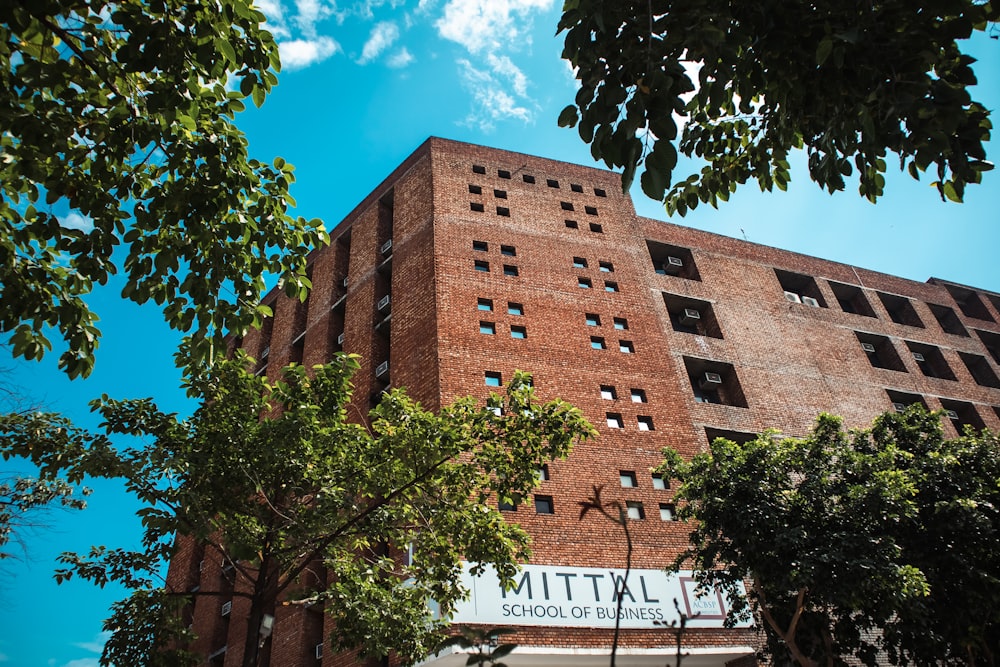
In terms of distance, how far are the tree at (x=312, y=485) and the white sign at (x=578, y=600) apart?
13.0 feet

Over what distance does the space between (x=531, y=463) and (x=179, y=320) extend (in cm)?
579

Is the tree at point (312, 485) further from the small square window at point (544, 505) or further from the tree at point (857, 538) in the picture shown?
the small square window at point (544, 505)

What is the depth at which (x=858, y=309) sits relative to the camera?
31344 millimetres

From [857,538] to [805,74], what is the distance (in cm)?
1044

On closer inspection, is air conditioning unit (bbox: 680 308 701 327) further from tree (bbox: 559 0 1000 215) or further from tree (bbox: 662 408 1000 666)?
tree (bbox: 559 0 1000 215)

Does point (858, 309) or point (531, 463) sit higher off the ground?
point (858, 309)

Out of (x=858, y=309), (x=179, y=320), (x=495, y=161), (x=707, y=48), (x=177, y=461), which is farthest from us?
(x=858, y=309)

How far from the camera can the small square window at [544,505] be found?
1720 centimetres

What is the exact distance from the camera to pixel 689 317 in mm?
25812

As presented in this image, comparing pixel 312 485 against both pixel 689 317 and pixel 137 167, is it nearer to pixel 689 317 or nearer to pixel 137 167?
pixel 137 167

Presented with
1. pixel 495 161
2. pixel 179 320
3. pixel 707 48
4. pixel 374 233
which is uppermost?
pixel 495 161

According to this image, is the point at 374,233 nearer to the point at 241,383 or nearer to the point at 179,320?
the point at 241,383

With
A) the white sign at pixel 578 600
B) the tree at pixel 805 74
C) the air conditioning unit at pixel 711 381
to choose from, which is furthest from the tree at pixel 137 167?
the air conditioning unit at pixel 711 381

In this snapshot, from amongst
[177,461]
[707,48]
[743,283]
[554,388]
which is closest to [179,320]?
[177,461]
